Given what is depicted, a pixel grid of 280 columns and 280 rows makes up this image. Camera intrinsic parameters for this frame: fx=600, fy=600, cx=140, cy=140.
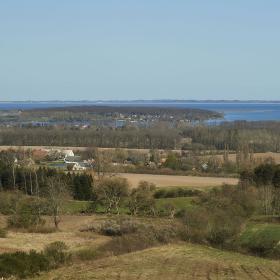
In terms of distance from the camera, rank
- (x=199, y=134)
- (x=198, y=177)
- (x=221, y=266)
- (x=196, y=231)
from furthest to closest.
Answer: (x=199, y=134), (x=198, y=177), (x=196, y=231), (x=221, y=266)

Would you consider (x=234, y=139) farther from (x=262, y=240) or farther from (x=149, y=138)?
(x=262, y=240)

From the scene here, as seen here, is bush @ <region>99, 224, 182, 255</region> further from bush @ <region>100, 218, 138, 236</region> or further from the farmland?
bush @ <region>100, 218, 138, 236</region>

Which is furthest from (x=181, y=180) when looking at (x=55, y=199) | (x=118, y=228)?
(x=118, y=228)

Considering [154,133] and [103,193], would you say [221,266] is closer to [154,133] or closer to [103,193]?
[103,193]

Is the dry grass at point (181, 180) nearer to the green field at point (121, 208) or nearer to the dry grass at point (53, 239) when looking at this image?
the green field at point (121, 208)

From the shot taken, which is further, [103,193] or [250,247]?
[103,193]

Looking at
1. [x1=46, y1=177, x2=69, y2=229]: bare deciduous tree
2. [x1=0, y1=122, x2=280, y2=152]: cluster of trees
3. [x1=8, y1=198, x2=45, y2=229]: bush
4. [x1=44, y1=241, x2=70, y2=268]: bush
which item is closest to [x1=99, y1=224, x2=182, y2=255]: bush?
[x1=44, y1=241, x2=70, y2=268]: bush

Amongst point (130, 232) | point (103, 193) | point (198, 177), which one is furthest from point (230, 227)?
point (198, 177)
